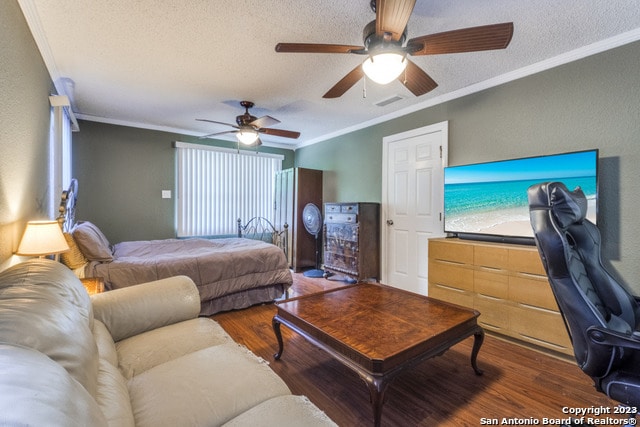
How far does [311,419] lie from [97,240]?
270 centimetres

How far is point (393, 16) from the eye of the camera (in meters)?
1.44

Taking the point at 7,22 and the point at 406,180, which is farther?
the point at 406,180

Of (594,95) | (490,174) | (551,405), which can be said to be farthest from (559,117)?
(551,405)

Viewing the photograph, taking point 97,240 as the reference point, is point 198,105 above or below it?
above

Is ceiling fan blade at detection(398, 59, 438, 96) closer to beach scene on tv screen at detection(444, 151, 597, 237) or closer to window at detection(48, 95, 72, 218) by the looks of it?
beach scene on tv screen at detection(444, 151, 597, 237)

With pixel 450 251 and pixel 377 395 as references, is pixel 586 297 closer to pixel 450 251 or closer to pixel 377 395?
pixel 377 395

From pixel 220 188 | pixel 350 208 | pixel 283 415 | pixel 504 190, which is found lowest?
pixel 283 415

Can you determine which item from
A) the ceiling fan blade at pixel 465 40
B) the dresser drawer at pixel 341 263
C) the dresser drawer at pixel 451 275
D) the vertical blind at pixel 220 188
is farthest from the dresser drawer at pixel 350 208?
the ceiling fan blade at pixel 465 40

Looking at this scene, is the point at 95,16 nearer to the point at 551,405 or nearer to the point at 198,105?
the point at 198,105

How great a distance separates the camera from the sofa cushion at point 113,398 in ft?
2.87

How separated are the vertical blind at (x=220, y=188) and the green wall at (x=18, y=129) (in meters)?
2.46

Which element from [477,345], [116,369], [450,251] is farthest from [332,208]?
[116,369]

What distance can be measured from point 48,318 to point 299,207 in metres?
4.21

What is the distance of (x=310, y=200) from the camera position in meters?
5.18
